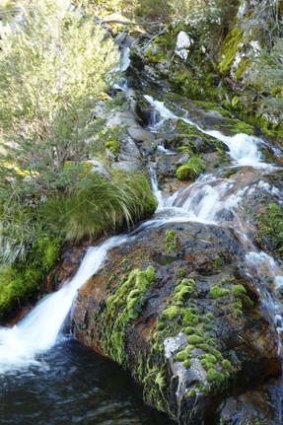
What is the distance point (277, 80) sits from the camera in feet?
32.0

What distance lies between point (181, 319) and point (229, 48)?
13332mm

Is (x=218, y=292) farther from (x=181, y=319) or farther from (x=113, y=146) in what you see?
(x=113, y=146)

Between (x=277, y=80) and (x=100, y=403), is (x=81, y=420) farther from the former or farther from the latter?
(x=277, y=80)

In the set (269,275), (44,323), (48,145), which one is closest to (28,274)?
(44,323)

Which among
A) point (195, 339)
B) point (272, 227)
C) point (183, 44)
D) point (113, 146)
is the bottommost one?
point (195, 339)

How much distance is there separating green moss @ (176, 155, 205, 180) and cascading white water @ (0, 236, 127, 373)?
334 centimetres

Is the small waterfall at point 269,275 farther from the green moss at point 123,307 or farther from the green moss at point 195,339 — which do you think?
the green moss at point 123,307

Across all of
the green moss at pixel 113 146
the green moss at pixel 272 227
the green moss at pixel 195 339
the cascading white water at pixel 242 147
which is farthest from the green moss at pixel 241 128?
the green moss at pixel 195 339

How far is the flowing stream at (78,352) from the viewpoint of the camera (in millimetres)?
5109

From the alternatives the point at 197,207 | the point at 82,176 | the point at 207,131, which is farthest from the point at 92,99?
the point at 207,131

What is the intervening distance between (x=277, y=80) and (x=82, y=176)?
4.70 m

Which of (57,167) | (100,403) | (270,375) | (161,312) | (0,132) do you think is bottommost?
(100,403)

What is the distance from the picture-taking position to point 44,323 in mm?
7043

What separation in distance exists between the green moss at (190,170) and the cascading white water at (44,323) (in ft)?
11.0
